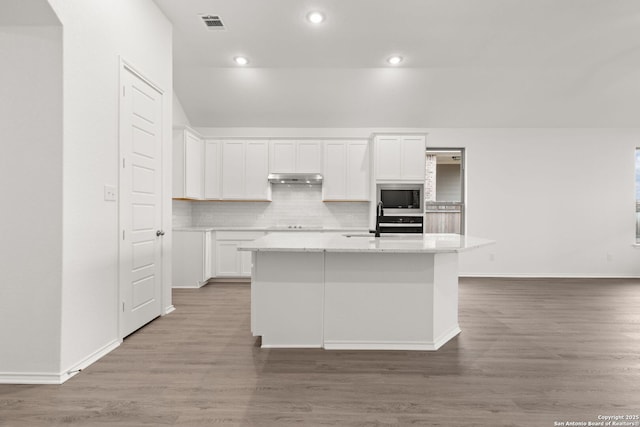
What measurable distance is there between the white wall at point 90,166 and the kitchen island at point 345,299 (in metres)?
1.19

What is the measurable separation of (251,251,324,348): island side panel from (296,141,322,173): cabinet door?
356 cm

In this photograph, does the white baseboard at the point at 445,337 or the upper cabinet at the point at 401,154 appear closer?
the white baseboard at the point at 445,337

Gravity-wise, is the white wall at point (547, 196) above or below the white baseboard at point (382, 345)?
above

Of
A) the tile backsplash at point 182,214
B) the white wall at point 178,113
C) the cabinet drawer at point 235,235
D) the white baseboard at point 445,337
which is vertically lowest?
the white baseboard at point 445,337

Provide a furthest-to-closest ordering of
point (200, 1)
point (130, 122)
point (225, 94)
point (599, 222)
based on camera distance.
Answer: point (599, 222), point (225, 94), point (200, 1), point (130, 122)

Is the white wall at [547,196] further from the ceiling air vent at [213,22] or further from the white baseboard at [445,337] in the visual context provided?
the white baseboard at [445,337]

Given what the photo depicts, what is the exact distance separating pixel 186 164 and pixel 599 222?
7.39 meters

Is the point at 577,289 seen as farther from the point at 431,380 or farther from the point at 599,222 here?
the point at 431,380

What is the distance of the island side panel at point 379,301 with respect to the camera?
298 centimetres

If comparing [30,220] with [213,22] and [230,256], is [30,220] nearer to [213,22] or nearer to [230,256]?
[213,22]

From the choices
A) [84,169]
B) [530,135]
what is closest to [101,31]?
[84,169]

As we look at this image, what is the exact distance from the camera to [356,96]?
6.07m

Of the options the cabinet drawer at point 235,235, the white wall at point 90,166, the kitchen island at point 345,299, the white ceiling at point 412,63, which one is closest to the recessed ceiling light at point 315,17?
the white ceiling at point 412,63

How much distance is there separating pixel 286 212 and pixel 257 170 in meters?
0.95
